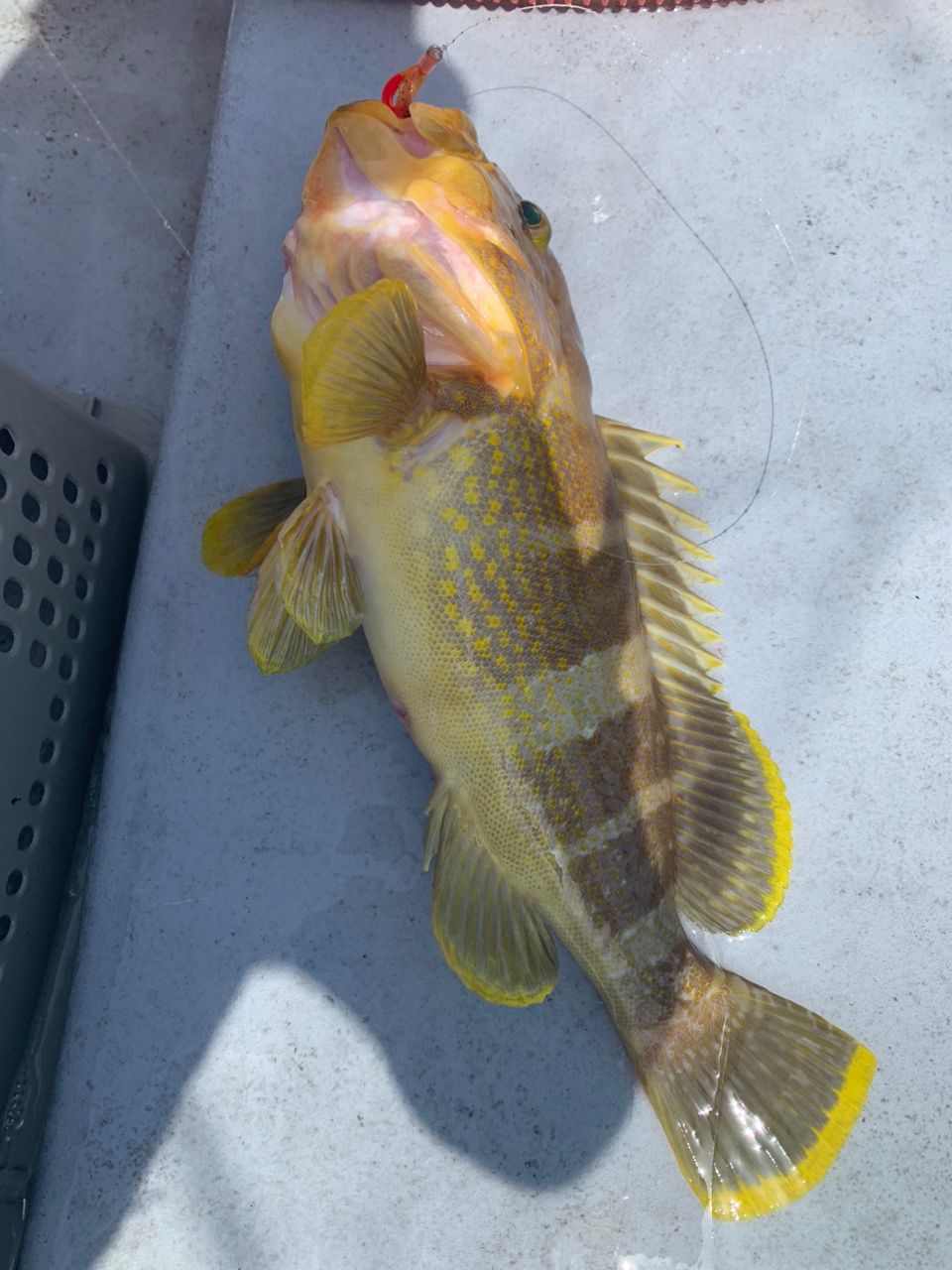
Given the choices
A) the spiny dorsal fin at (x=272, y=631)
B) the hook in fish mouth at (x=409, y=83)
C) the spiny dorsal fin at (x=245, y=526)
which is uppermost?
the hook in fish mouth at (x=409, y=83)

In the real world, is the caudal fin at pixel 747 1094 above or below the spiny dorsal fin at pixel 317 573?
below

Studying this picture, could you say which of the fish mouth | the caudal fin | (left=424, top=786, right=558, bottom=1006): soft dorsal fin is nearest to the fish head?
the fish mouth

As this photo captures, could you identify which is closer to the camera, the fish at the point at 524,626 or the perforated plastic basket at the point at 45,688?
the fish at the point at 524,626

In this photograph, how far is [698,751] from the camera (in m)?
1.69

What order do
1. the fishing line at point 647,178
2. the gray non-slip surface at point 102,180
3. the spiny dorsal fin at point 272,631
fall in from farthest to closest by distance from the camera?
the gray non-slip surface at point 102,180 < the fishing line at point 647,178 < the spiny dorsal fin at point 272,631

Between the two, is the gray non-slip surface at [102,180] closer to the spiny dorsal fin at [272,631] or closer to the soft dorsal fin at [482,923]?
the spiny dorsal fin at [272,631]

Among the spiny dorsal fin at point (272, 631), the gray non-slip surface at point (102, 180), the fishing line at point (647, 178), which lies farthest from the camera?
the gray non-slip surface at point (102, 180)

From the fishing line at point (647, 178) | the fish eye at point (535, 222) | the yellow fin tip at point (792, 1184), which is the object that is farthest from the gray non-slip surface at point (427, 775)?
the fish eye at point (535, 222)

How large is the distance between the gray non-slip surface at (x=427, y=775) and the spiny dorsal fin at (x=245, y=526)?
178 millimetres

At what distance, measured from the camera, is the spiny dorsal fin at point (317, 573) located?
1.57m

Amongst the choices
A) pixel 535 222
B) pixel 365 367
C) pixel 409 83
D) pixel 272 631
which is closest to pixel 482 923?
pixel 272 631

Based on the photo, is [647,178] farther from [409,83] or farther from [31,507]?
[31,507]

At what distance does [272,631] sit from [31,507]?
53 centimetres

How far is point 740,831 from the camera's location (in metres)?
1.66
